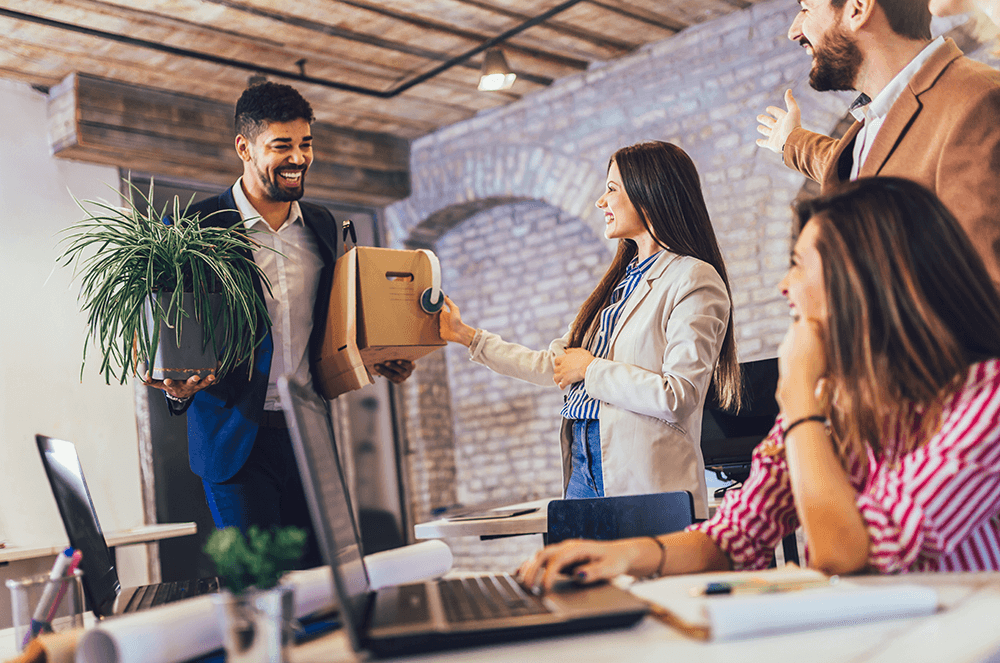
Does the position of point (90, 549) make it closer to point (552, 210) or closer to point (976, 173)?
point (976, 173)

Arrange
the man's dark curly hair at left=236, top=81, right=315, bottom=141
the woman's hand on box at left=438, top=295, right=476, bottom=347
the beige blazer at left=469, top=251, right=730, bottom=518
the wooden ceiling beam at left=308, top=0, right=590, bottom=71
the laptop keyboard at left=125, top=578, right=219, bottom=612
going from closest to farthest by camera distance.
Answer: the laptop keyboard at left=125, top=578, right=219, bottom=612
the beige blazer at left=469, top=251, right=730, bottom=518
the woman's hand on box at left=438, top=295, right=476, bottom=347
the man's dark curly hair at left=236, top=81, right=315, bottom=141
the wooden ceiling beam at left=308, top=0, right=590, bottom=71

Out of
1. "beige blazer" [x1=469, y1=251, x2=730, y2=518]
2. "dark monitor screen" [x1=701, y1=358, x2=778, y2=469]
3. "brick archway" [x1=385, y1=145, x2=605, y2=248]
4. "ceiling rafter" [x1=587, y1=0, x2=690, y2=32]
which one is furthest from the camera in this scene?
"brick archway" [x1=385, y1=145, x2=605, y2=248]

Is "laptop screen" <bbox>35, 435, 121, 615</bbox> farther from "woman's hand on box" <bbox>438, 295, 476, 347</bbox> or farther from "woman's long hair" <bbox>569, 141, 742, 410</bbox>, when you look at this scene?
"woman's long hair" <bbox>569, 141, 742, 410</bbox>

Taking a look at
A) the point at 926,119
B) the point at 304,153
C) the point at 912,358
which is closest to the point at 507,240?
the point at 304,153

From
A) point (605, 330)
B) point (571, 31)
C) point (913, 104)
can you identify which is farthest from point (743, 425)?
point (571, 31)

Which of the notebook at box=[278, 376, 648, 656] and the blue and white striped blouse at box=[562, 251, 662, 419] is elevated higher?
the blue and white striped blouse at box=[562, 251, 662, 419]

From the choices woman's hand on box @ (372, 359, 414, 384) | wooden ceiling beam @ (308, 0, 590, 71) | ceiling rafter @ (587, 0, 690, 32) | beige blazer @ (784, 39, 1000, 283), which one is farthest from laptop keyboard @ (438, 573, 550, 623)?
ceiling rafter @ (587, 0, 690, 32)

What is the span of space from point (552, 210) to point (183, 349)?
159 inches

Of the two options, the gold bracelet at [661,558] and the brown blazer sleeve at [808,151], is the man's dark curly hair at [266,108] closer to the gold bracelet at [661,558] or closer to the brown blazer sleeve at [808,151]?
the brown blazer sleeve at [808,151]

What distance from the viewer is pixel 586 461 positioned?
7.59 ft

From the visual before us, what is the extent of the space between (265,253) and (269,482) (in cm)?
63

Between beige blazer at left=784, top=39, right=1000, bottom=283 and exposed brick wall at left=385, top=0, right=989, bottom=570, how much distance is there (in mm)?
2622

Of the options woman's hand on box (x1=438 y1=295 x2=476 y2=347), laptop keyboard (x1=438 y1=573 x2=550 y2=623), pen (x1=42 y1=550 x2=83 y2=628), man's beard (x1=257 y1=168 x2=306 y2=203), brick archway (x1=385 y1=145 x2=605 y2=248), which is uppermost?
brick archway (x1=385 y1=145 x2=605 y2=248)

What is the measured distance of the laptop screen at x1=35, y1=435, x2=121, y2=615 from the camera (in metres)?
1.33
